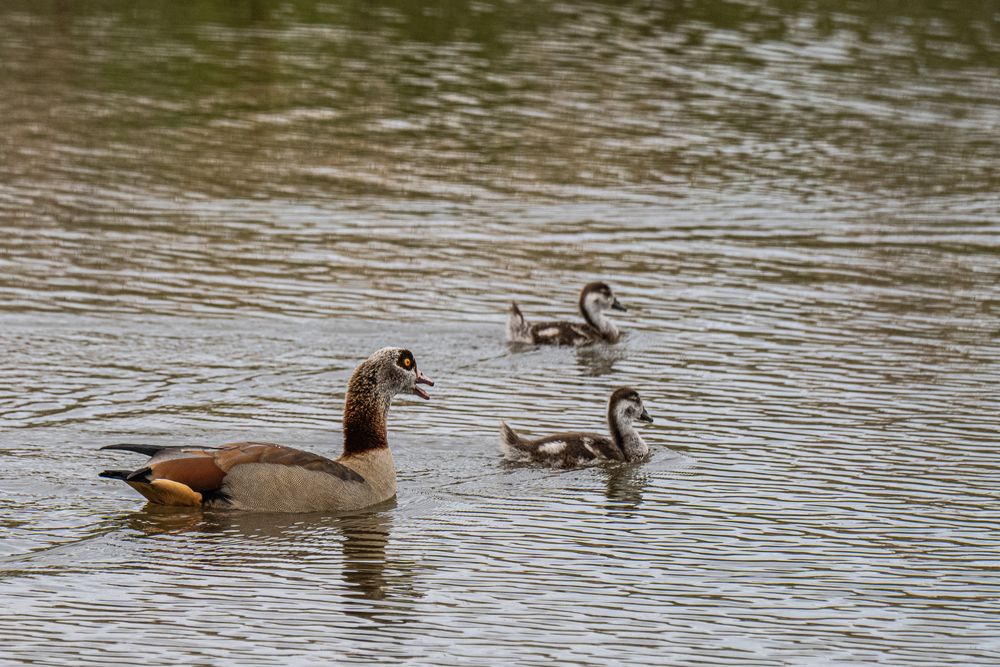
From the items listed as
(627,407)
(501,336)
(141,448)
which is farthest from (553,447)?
(501,336)

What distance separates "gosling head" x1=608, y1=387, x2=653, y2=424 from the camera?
13375 millimetres

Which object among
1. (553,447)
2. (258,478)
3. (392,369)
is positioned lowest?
(553,447)

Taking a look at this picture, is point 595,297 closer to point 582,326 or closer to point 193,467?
point 582,326

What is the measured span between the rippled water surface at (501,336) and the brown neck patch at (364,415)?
0.58m

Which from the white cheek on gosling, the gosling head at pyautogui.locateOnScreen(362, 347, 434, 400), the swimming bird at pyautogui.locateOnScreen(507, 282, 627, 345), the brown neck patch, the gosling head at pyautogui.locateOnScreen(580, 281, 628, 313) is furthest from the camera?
the gosling head at pyautogui.locateOnScreen(580, 281, 628, 313)

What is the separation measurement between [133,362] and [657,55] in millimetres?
20021

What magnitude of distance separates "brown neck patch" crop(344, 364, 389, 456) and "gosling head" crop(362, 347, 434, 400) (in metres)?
0.03

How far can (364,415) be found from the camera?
40.2 feet

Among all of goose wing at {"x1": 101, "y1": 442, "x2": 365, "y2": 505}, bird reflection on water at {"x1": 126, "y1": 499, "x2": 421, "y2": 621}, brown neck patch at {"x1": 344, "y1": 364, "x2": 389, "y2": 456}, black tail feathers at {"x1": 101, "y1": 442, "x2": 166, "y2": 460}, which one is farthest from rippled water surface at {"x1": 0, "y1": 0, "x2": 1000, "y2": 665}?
brown neck patch at {"x1": 344, "y1": 364, "x2": 389, "y2": 456}

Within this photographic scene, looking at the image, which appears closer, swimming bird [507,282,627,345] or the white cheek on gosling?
the white cheek on gosling

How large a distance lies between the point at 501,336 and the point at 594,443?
3.57m

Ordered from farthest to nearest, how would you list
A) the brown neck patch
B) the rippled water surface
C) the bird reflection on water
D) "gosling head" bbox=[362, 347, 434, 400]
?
1. "gosling head" bbox=[362, 347, 434, 400]
2. the brown neck patch
3. the bird reflection on water
4. the rippled water surface

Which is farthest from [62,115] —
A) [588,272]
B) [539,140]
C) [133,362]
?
[133,362]

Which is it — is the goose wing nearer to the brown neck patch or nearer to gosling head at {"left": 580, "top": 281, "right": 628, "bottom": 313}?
the brown neck patch
